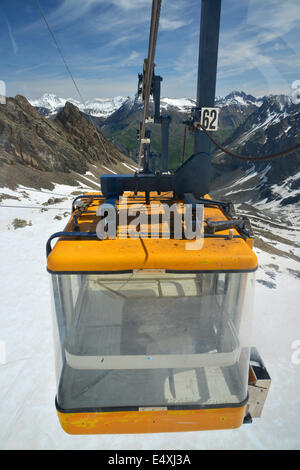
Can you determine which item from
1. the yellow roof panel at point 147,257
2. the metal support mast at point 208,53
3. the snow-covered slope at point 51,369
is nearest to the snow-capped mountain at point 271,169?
the snow-covered slope at point 51,369


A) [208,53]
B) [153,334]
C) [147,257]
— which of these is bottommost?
[153,334]

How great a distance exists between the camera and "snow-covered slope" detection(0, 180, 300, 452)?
5293mm

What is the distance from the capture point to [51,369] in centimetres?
682

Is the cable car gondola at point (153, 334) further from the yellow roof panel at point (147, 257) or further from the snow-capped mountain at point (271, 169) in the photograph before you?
the snow-capped mountain at point (271, 169)

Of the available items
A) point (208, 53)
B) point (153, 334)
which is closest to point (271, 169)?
point (208, 53)

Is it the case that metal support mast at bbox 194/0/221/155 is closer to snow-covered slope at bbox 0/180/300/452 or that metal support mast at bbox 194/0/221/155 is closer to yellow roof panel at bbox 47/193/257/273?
yellow roof panel at bbox 47/193/257/273

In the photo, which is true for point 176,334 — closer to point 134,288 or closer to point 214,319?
point 214,319

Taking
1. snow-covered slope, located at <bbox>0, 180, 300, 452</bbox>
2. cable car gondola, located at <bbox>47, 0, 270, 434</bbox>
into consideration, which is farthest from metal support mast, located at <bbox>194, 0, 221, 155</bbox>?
snow-covered slope, located at <bbox>0, 180, 300, 452</bbox>

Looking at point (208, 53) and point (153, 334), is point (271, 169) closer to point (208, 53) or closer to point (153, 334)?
point (208, 53)

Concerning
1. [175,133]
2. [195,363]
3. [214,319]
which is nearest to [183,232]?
[214,319]

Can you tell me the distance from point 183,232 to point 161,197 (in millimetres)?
1990

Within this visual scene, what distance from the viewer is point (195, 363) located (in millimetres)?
3287

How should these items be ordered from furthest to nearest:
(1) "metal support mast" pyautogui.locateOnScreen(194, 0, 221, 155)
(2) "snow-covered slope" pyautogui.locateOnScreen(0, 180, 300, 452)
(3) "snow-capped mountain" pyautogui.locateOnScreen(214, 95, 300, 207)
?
(3) "snow-capped mountain" pyautogui.locateOnScreen(214, 95, 300, 207) < (2) "snow-covered slope" pyautogui.locateOnScreen(0, 180, 300, 452) < (1) "metal support mast" pyautogui.locateOnScreen(194, 0, 221, 155)

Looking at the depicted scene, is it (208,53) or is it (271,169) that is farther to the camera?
(271,169)
